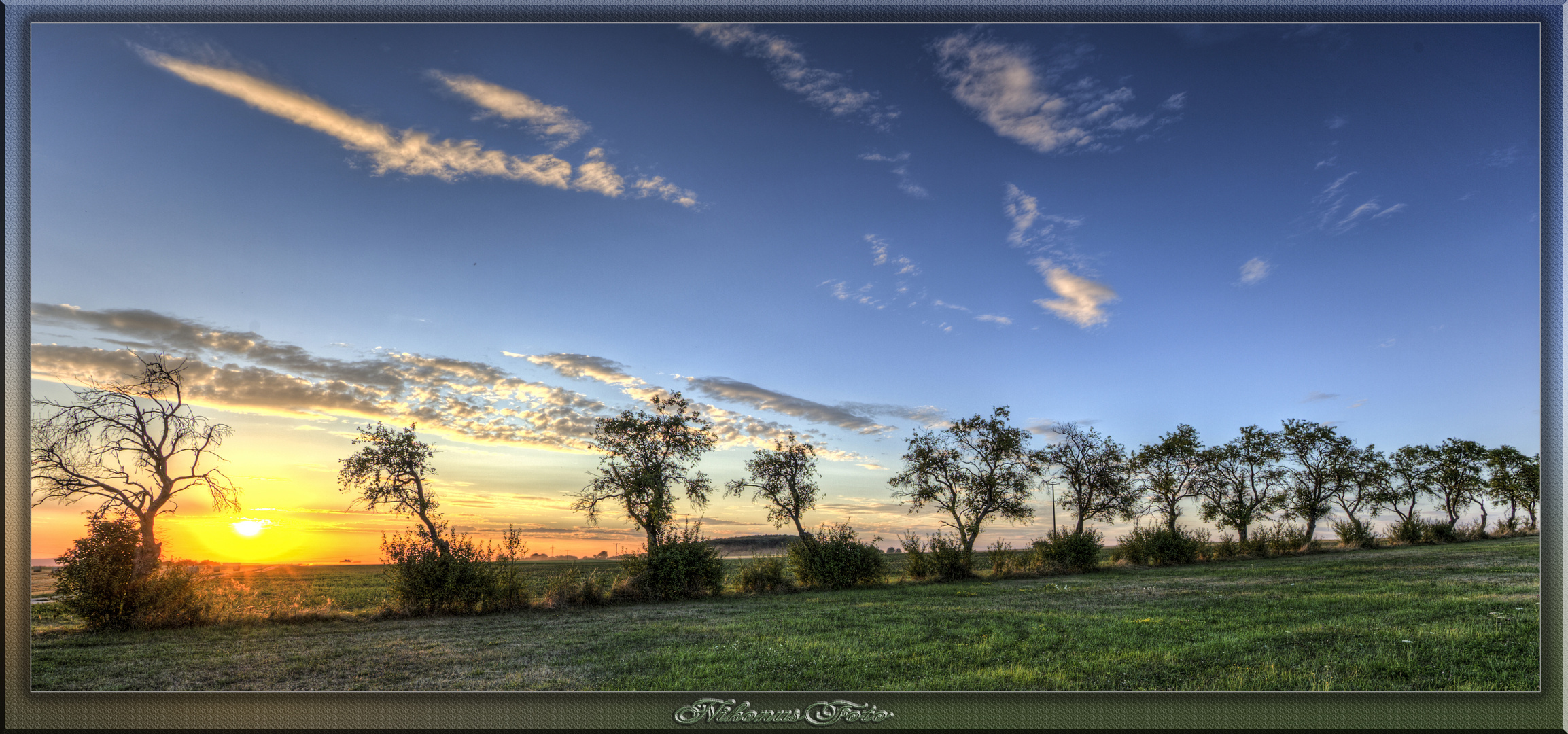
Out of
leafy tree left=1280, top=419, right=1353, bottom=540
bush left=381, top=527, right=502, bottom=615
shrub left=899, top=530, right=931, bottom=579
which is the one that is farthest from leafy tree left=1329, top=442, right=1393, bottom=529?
bush left=381, top=527, right=502, bottom=615

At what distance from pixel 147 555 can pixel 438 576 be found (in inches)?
135

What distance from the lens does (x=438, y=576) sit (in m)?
10.3

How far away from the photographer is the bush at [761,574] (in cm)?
1331

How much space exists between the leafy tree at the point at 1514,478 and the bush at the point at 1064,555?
718 cm

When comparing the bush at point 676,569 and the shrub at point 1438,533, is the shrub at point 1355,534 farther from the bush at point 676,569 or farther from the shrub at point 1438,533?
the bush at point 676,569

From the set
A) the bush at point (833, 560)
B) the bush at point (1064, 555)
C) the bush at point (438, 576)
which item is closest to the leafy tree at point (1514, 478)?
the bush at point (1064, 555)

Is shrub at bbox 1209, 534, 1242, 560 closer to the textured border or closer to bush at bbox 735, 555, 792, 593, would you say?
bush at bbox 735, 555, 792, 593

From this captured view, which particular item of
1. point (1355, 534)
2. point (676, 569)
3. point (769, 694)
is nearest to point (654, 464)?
point (676, 569)

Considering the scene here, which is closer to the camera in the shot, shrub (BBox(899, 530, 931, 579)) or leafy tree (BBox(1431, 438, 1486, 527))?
leafy tree (BBox(1431, 438, 1486, 527))

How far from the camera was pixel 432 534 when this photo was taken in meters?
10.5

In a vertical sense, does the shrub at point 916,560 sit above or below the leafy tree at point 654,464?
below

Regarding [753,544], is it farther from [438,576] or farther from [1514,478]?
[1514,478]

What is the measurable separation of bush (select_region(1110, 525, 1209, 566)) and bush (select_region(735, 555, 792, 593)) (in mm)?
9502

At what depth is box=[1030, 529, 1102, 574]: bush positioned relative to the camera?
52.4ft
